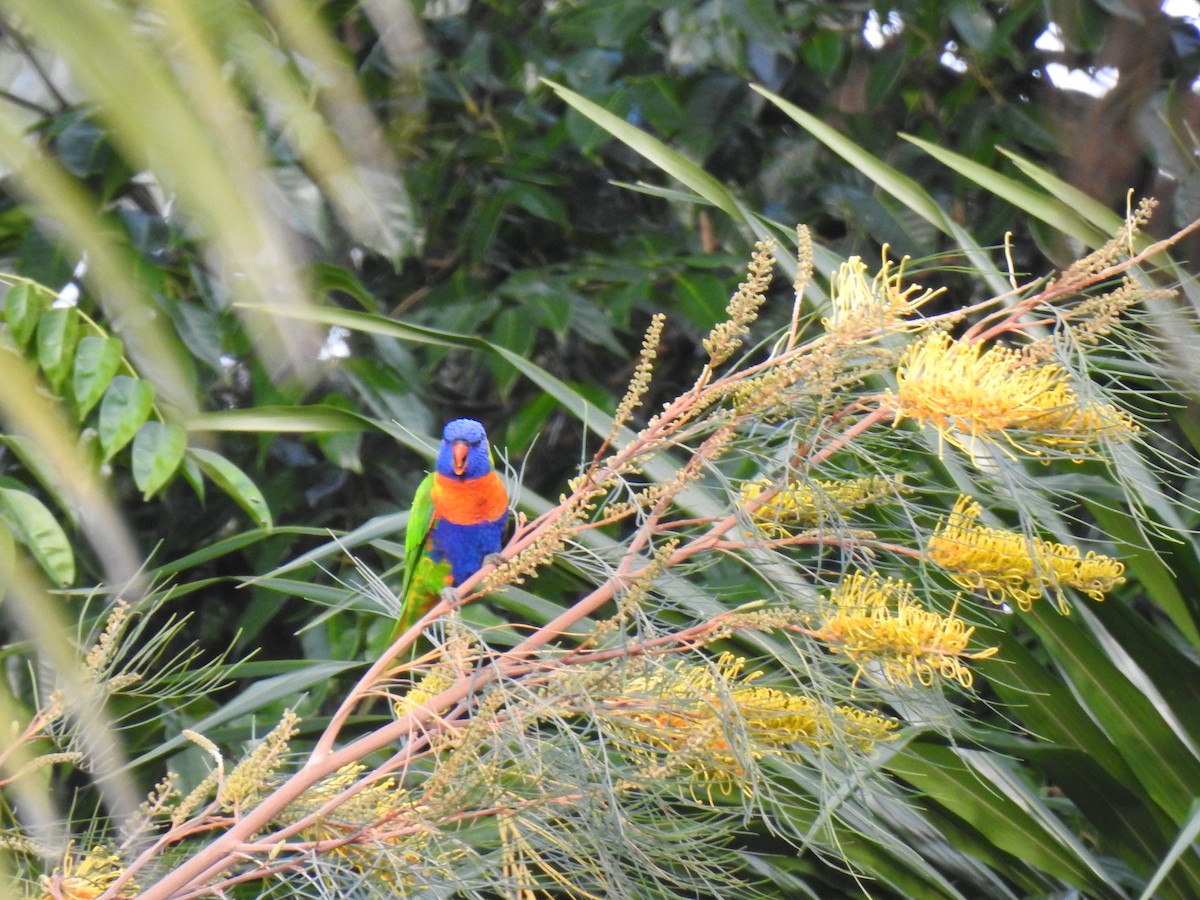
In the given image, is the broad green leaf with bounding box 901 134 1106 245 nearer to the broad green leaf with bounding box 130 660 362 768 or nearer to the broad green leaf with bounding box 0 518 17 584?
the broad green leaf with bounding box 130 660 362 768

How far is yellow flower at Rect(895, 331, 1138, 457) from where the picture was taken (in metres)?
0.68

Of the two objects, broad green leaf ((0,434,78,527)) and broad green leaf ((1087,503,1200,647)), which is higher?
broad green leaf ((0,434,78,527))

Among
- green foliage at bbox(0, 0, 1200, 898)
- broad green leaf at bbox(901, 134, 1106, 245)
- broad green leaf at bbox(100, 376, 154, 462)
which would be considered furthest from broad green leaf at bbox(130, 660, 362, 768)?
broad green leaf at bbox(901, 134, 1106, 245)

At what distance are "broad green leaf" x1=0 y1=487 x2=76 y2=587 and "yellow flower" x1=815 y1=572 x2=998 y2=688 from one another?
746 mm

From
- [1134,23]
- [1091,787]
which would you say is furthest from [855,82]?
[1091,787]

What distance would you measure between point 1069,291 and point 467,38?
1.59 metres

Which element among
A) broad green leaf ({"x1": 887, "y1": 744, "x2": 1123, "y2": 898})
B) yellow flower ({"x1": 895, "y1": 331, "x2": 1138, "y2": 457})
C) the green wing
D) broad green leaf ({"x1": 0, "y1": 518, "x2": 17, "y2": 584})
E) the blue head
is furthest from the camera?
the blue head

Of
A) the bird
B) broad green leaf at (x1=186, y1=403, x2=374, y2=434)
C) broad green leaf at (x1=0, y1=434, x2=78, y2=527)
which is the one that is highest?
broad green leaf at (x1=0, y1=434, x2=78, y2=527)

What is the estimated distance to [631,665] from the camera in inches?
29.2

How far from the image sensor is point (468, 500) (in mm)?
1539

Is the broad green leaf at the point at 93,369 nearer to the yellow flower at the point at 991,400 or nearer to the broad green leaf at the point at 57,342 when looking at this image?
the broad green leaf at the point at 57,342

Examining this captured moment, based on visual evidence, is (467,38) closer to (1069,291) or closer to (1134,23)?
(1134,23)

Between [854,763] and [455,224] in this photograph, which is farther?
[455,224]

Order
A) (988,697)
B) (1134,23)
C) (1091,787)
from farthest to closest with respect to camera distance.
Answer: (1134,23) → (988,697) → (1091,787)
